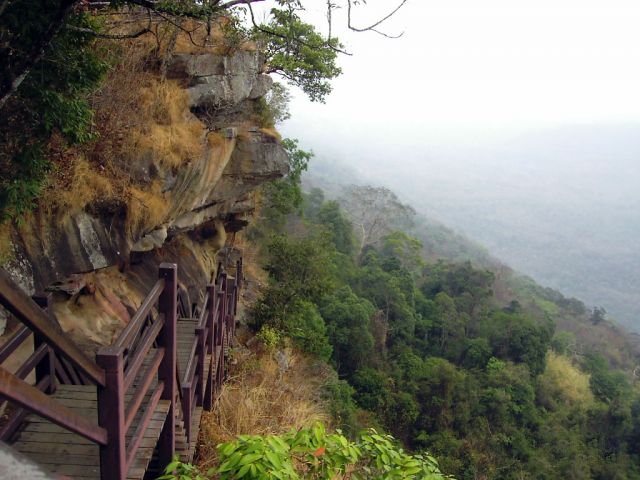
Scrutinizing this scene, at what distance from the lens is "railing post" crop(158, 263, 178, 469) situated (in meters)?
2.86

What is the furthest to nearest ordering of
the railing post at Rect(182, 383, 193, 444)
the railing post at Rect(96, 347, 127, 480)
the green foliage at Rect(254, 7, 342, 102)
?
the green foliage at Rect(254, 7, 342, 102), the railing post at Rect(182, 383, 193, 444), the railing post at Rect(96, 347, 127, 480)

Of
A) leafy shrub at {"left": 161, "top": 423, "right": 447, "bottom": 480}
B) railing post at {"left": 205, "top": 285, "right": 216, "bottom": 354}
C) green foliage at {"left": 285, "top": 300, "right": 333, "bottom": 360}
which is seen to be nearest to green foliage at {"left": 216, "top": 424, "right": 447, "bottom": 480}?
leafy shrub at {"left": 161, "top": 423, "right": 447, "bottom": 480}

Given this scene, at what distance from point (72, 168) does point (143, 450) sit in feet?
12.3

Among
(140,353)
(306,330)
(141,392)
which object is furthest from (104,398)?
(306,330)

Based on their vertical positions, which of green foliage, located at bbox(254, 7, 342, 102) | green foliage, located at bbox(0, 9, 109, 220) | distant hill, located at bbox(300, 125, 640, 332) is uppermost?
green foliage, located at bbox(254, 7, 342, 102)

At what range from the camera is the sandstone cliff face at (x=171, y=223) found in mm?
5277

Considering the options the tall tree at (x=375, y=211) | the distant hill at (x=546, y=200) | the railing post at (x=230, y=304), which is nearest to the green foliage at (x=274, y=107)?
the railing post at (x=230, y=304)

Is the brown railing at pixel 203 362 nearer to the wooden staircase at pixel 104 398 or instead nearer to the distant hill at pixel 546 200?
the wooden staircase at pixel 104 398

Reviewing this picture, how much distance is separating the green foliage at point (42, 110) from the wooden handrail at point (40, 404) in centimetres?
324

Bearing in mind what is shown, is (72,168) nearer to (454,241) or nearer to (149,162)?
(149,162)

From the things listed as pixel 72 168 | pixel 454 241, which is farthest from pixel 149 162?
pixel 454 241

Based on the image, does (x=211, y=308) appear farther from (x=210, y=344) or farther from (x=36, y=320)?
(x=36, y=320)

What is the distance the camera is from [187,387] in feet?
13.4

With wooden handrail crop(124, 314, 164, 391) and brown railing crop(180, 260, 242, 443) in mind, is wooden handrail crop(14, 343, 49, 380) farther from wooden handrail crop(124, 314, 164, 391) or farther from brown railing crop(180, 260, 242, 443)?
brown railing crop(180, 260, 242, 443)
